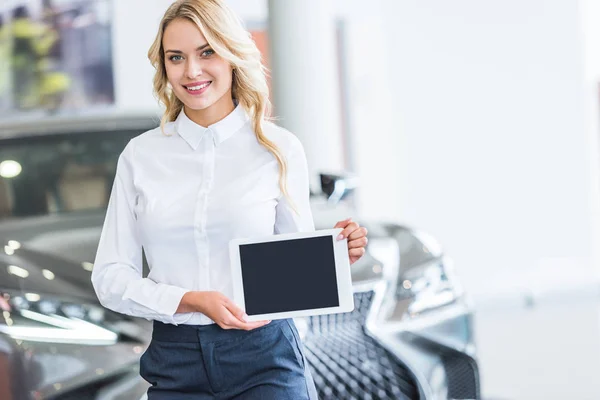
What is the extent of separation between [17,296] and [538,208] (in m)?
4.84

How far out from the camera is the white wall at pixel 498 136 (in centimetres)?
655

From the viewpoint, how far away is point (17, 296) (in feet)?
8.32

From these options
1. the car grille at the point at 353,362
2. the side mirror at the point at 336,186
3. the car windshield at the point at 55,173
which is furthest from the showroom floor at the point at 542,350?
the car windshield at the point at 55,173

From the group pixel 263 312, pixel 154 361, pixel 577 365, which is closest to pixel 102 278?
pixel 154 361

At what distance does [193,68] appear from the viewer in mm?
1708

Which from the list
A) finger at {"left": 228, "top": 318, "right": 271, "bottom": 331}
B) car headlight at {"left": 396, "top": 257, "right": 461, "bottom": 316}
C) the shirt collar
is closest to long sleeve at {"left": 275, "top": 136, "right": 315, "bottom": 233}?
the shirt collar

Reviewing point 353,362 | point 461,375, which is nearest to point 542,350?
point 461,375

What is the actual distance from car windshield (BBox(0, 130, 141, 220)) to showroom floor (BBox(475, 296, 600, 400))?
6.05 ft

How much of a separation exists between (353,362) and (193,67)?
4.17 ft

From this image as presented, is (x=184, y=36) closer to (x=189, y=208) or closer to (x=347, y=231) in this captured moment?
(x=189, y=208)

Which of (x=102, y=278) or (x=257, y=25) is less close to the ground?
(x=257, y=25)

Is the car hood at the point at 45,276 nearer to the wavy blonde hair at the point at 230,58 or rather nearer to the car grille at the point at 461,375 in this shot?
the wavy blonde hair at the point at 230,58

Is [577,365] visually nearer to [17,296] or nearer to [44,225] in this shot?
[44,225]

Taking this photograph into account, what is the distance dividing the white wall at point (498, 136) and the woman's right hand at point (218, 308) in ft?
16.9
